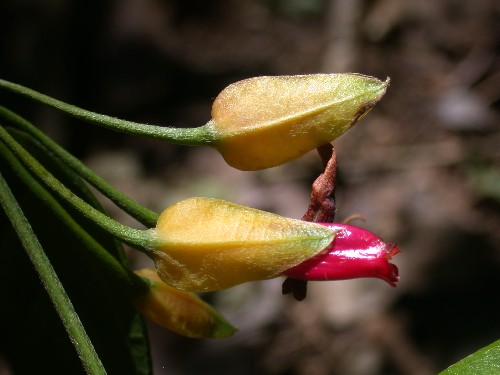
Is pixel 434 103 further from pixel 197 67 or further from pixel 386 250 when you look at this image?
pixel 386 250

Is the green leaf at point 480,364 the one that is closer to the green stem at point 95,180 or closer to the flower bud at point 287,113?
the flower bud at point 287,113

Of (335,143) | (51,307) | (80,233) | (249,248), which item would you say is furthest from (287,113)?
(335,143)

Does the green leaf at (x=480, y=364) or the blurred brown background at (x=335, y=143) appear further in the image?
the blurred brown background at (x=335, y=143)

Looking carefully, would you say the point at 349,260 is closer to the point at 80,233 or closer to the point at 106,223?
the point at 106,223

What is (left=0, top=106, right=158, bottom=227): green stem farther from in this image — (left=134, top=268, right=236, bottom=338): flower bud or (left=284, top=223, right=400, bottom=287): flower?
(left=284, top=223, right=400, bottom=287): flower

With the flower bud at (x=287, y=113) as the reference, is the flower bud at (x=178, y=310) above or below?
below

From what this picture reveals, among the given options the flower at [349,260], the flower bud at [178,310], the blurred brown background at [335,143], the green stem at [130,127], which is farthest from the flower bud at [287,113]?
the blurred brown background at [335,143]
